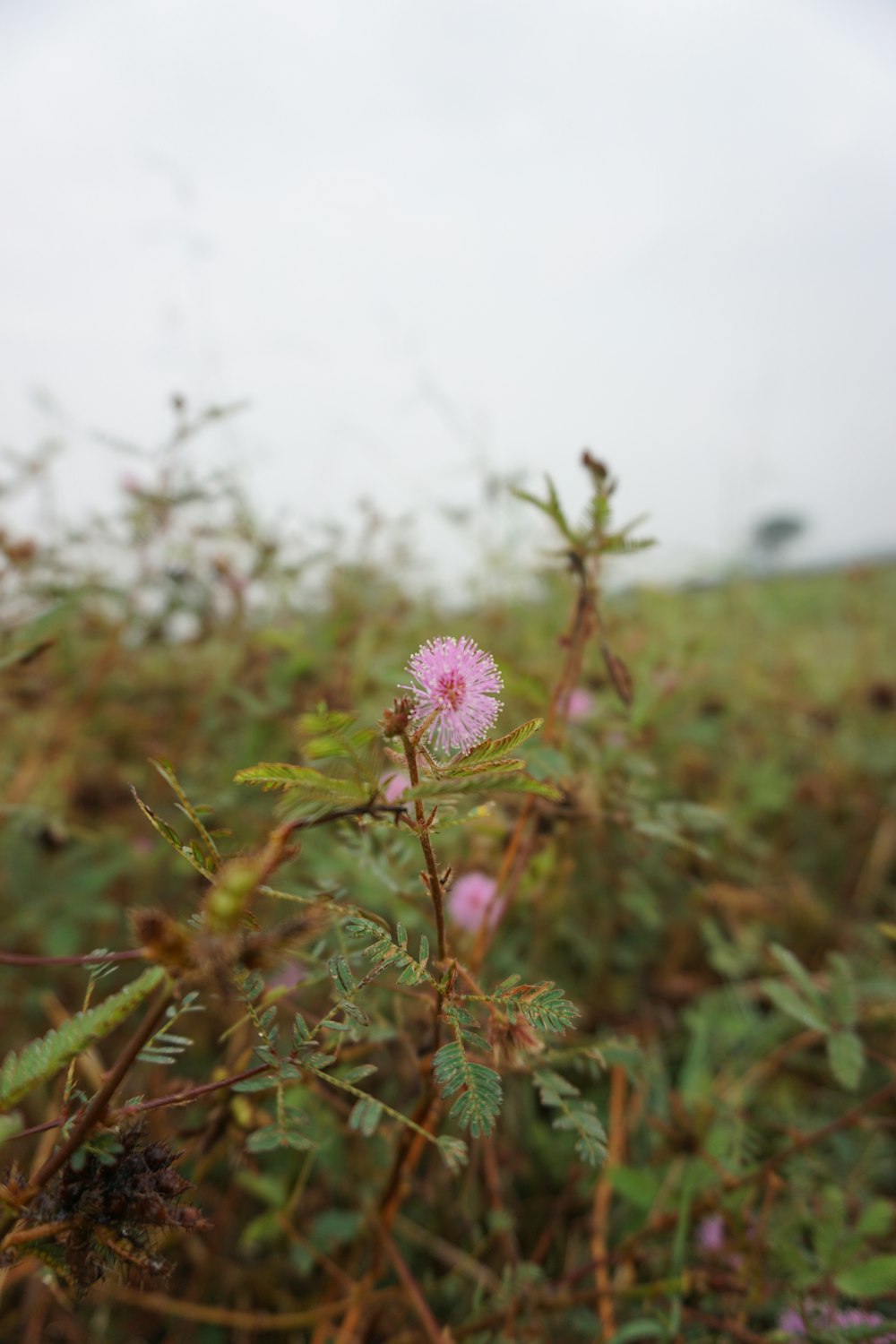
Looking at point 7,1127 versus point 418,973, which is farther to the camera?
point 418,973

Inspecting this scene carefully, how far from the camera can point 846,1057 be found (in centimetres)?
81

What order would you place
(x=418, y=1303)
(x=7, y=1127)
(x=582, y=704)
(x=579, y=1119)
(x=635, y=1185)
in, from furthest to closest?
1. (x=582, y=704)
2. (x=635, y=1185)
3. (x=418, y=1303)
4. (x=579, y=1119)
5. (x=7, y=1127)

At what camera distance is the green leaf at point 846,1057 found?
78 centimetres

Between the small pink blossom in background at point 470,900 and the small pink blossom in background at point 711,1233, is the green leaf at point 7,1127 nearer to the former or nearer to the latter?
the small pink blossom in background at point 470,900

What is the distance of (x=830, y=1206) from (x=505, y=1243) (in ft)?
1.20

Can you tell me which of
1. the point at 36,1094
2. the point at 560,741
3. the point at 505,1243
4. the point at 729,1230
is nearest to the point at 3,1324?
the point at 36,1094

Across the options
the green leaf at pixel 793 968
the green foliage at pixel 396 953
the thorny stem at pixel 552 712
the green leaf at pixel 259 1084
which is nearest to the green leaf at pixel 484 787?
the green foliage at pixel 396 953

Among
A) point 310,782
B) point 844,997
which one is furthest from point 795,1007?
point 310,782

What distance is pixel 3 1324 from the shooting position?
3.12ft

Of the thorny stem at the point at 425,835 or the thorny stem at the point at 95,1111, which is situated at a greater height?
the thorny stem at the point at 425,835

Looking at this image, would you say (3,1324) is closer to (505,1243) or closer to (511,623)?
(505,1243)

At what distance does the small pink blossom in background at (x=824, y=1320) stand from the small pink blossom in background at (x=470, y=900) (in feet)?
1.61

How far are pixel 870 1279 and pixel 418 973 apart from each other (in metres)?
0.69

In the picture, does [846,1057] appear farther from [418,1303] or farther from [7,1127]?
[7,1127]
